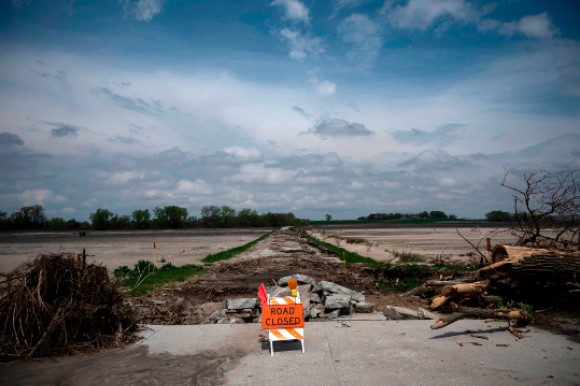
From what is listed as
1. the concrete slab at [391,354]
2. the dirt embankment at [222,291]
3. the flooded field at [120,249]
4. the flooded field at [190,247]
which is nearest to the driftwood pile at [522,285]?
the dirt embankment at [222,291]

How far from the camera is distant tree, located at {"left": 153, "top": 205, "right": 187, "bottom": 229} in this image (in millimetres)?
144500

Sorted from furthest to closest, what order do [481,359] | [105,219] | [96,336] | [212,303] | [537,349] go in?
[105,219], [212,303], [96,336], [537,349], [481,359]

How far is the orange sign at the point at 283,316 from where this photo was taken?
7.56 metres

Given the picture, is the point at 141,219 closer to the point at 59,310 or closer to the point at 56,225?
the point at 56,225

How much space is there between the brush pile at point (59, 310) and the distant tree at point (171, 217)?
141152 mm

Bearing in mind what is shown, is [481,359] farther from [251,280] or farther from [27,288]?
[251,280]

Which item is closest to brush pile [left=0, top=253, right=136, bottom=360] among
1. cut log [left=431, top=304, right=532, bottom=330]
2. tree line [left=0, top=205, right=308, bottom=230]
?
cut log [left=431, top=304, right=532, bottom=330]

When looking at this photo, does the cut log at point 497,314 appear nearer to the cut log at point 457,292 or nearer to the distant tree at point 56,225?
the cut log at point 457,292

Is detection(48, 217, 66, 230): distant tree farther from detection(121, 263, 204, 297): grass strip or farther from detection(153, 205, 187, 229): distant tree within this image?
detection(121, 263, 204, 297): grass strip

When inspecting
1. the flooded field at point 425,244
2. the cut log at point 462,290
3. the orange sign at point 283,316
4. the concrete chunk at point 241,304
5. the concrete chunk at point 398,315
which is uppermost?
the orange sign at point 283,316

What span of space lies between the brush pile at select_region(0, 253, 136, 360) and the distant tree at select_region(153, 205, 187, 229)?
141152 millimetres

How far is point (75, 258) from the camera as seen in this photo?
352 inches

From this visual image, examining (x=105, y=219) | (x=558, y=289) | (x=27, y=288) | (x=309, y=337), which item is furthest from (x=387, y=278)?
(x=105, y=219)

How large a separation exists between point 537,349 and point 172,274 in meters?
15.0
